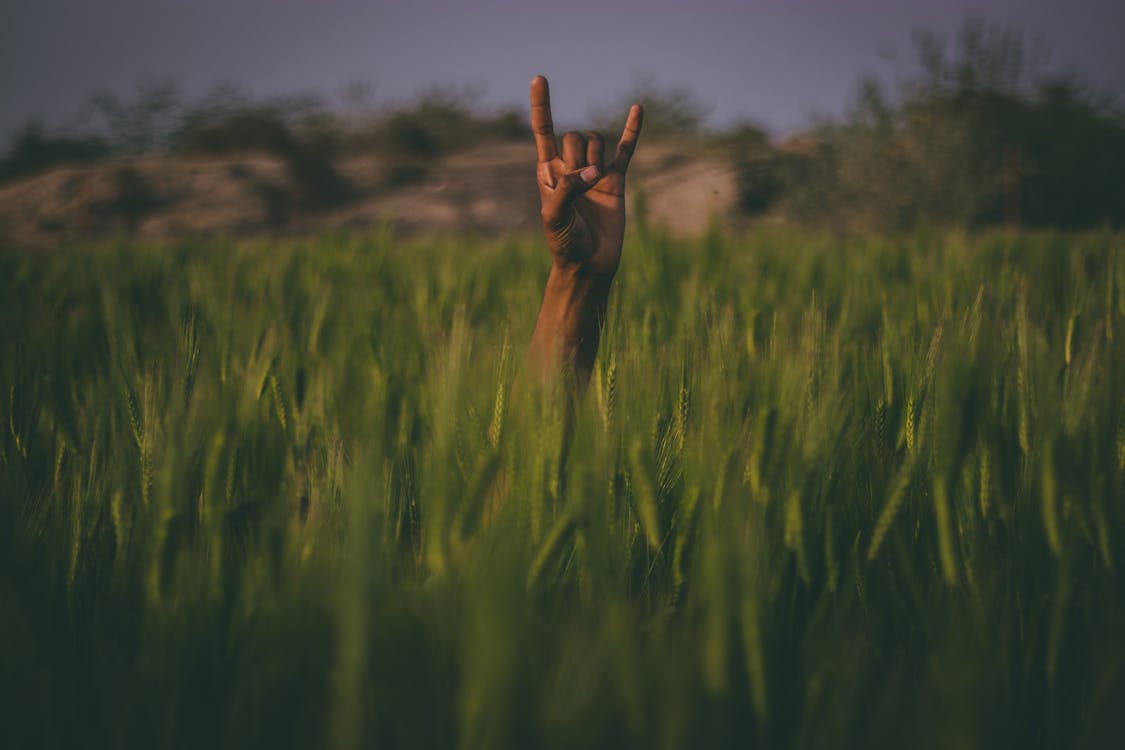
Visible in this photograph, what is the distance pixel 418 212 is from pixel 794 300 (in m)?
9.05

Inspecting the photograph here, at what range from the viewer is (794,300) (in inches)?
52.2

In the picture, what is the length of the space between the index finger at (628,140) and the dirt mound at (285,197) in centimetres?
548

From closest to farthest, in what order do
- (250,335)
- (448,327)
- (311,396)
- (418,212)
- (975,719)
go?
(975,719)
(311,396)
(250,335)
(448,327)
(418,212)

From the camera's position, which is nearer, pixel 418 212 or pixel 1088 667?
pixel 1088 667

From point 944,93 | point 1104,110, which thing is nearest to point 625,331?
point 944,93

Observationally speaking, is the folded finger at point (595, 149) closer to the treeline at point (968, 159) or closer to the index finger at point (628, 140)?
the index finger at point (628, 140)

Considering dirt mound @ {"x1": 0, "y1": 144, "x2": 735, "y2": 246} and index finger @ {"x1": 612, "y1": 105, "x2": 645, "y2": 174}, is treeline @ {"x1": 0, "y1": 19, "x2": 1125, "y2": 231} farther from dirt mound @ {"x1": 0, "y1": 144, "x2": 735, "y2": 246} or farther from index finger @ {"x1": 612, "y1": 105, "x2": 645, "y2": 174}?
index finger @ {"x1": 612, "y1": 105, "x2": 645, "y2": 174}

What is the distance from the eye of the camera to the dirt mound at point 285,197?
7.20 metres

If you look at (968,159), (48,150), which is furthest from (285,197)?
(968,159)

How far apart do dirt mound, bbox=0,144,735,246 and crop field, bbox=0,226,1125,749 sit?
5.74m

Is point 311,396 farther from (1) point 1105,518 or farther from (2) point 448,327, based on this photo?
(1) point 1105,518

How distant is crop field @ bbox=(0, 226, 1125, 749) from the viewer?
31 cm

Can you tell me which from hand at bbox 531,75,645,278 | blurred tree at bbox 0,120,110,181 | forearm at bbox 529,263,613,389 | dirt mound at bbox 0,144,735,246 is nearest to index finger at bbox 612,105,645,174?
hand at bbox 531,75,645,278

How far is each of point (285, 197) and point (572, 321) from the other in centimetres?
965
